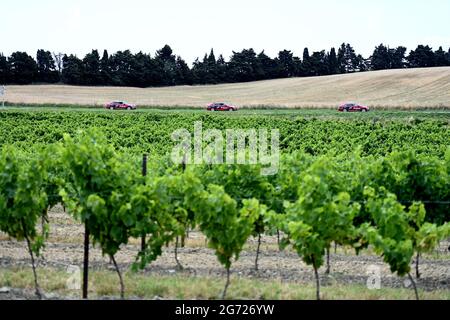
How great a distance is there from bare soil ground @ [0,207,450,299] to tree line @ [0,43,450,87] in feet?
253

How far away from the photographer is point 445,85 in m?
66.3

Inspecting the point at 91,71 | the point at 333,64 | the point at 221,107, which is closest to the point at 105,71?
→ the point at 91,71

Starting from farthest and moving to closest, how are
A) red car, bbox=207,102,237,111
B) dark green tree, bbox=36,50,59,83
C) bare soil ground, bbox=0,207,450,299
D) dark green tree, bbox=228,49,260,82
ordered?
A: 1. dark green tree, bbox=228,49,260,82
2. dark green tree, bbox=36,50,59,83
3. red car, bbox=207,102,237,111
4. bare soil ground, bbox=0,207,450,299

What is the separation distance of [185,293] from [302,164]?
4955 mm

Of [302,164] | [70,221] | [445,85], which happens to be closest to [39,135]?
[70,221]

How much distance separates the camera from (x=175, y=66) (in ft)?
320

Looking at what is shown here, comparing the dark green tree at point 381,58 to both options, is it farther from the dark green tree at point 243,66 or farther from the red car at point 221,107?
the red car at point 221,107

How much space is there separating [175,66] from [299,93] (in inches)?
1235

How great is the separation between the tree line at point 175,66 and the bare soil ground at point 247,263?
3036 inches

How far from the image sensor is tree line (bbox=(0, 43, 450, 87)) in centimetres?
9000

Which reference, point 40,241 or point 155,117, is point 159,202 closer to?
point 40,241

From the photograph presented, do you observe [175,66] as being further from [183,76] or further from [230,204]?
[230,204]

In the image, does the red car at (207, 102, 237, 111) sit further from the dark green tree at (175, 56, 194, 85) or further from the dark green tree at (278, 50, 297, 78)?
the dark green tree at (278, 50, 297, 78)

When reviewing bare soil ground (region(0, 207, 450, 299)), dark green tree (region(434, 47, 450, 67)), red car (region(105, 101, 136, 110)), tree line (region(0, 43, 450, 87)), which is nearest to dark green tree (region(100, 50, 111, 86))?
tree line (region(0, 43, 450, 87))
